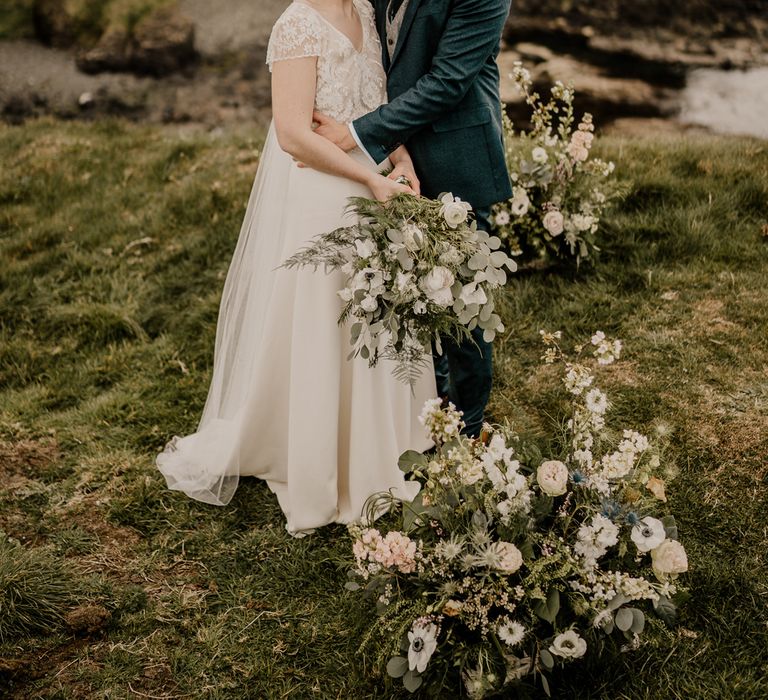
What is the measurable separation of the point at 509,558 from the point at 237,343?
1859 millimetres

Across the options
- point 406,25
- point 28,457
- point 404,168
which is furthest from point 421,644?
point 28,457

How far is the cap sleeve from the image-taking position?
2.89 m

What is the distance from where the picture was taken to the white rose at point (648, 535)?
7.61 feet

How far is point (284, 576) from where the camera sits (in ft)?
10.6

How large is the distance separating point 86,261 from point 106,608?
10.7 ft

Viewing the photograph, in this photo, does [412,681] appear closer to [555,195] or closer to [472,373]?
[472,373]

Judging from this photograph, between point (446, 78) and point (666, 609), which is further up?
point (446, 78)

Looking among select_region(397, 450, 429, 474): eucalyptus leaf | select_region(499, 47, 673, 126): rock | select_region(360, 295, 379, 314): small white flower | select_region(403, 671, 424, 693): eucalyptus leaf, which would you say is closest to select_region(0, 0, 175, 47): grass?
select_region(499, 47, 673, 126): rock

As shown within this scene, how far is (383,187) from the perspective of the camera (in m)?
3.01

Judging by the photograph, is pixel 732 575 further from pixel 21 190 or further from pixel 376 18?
pixel 21 190

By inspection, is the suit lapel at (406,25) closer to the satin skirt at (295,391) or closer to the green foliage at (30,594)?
the satin skirt at (295,391)

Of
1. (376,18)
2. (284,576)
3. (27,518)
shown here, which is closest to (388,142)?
(376,18)

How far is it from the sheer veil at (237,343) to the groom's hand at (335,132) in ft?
0.99

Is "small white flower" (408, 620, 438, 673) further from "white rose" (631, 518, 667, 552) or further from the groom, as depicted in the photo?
the groom
